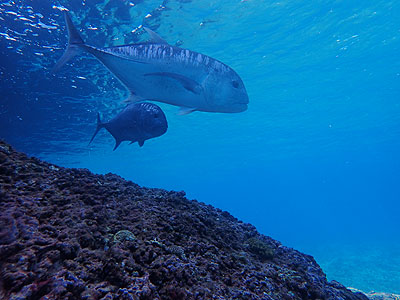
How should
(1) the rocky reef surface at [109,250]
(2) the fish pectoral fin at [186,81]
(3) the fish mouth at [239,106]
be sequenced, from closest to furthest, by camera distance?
(1) the rocky reef surface at [109,250] → (2) the fish pectoral fin at [186,81] → (3) the fish mouth at [239,106]

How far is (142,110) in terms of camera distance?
13.3 feet

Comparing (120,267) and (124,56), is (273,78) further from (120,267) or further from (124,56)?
(120,267)

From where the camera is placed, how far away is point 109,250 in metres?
1.67

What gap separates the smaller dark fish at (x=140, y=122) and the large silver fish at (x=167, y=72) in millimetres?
396

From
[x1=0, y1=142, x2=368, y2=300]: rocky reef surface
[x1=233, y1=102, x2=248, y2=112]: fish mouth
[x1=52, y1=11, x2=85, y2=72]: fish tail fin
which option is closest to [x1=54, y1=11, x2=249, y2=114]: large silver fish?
[x1=52, y1=11, x2=85, y2=72]: fish tail fin

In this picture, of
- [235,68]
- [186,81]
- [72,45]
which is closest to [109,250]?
[186,81]

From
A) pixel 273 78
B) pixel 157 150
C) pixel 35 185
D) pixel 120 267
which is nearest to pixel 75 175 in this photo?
pixel 35 185

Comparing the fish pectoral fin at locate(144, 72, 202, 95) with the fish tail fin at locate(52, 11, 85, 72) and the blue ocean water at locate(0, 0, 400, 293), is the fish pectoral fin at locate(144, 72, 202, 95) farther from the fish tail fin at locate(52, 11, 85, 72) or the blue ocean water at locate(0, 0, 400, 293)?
the blue ocean water at locate(0, 0, 400, 293)

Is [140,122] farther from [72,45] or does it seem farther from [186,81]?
[72,45]

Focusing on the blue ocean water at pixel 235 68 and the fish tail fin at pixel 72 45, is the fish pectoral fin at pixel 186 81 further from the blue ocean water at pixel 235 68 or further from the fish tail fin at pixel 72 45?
the blue ocean water at pixel 235 68

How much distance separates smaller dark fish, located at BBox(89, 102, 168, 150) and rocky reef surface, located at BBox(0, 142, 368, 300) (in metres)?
1.49

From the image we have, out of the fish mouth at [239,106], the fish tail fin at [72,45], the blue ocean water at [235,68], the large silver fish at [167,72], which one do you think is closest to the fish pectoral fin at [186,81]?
the large silver fish at [167,72]

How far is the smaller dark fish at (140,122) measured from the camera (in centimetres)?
398

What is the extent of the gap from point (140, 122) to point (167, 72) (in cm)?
115
